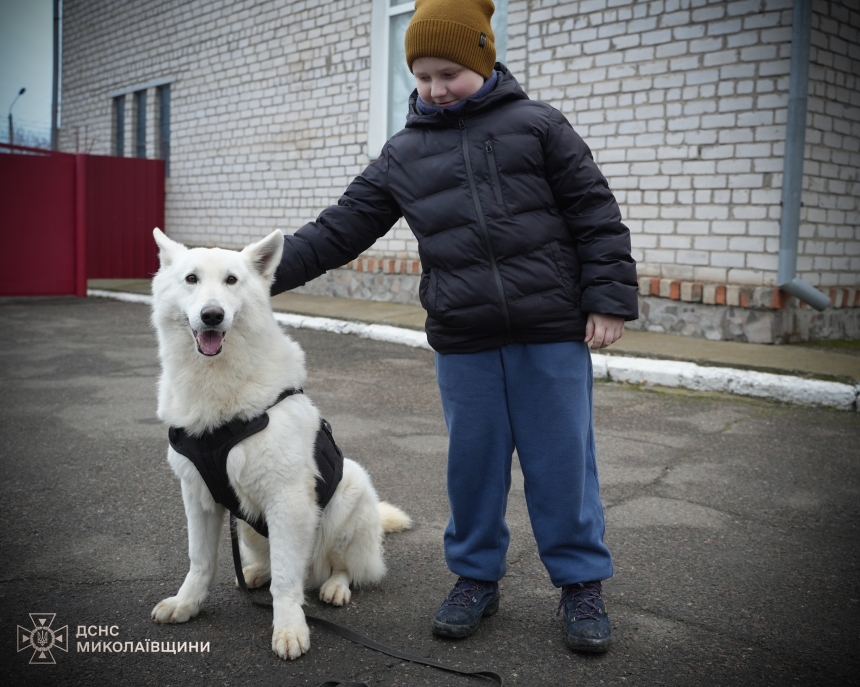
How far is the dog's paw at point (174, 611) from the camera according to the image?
8.44 ft

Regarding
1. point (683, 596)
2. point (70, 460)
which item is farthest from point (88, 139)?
point (683, 596)

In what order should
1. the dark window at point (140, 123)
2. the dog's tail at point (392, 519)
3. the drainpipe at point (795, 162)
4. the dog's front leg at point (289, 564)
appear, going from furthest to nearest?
the dark window at point (140, 123), the drainpipe at point (795, 162), the dog's tail at point (392, 519), the dog's front leg at point (289, 564)

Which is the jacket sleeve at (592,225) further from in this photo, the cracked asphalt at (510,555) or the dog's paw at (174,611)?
the dog's paw at (174,611)

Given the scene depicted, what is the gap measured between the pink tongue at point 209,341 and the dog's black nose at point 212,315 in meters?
0.05

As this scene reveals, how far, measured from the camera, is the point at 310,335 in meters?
8.78

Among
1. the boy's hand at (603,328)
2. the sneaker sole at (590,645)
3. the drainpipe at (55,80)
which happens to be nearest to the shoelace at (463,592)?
the sneaker sole at (590,645)

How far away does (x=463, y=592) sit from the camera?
2613 millimetres

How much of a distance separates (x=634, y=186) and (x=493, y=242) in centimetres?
597

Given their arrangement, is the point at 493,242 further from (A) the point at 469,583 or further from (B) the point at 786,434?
(B) the point at 786,434

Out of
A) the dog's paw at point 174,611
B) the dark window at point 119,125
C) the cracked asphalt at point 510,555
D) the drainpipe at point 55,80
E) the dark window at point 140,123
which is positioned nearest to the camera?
the cracked asphalt at point 510,555

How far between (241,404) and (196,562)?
23.7 inches

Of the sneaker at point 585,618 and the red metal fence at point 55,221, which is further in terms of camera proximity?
the red metal fence at point 55,221

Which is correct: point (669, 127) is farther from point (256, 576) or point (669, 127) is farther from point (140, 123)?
point (140, 123)

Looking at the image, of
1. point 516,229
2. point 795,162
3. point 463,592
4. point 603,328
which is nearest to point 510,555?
point 463,592
